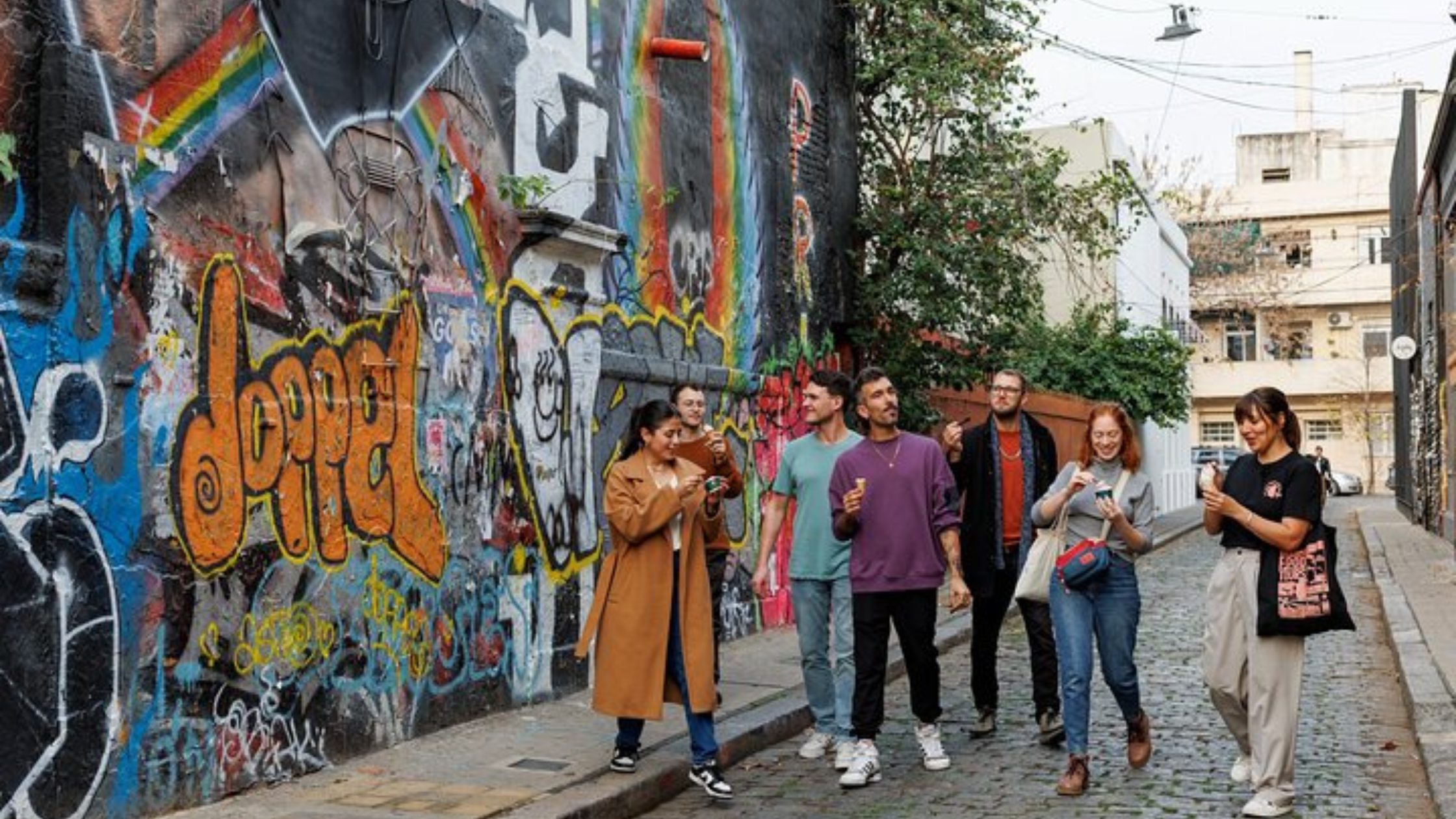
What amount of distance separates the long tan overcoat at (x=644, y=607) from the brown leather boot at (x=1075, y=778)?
1633 mm

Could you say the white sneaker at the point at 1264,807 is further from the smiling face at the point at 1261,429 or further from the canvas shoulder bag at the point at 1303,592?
the smiling face at the point at 1261,429

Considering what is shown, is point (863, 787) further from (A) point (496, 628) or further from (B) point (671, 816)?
(A) point (496, 628)

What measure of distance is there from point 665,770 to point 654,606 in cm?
89

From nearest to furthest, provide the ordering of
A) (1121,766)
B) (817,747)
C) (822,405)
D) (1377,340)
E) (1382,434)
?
(1121,766) < (822,405) < (817,747) < (1377,340) < (1382,434)

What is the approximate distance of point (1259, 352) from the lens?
183 ft

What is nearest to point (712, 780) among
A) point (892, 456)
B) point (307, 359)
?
point (892, 456)

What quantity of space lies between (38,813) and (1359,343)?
55.4 m

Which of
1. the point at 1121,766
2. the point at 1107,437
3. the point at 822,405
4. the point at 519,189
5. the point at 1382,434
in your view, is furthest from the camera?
the point at 1382,434

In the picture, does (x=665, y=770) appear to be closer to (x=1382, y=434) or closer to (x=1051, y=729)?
(x=1051, y=729)

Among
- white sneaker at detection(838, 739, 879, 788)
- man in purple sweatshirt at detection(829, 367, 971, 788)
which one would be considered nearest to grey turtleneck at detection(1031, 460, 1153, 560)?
man in purple sweatshirt at detection(829, 367, 971, 788)

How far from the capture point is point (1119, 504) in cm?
727

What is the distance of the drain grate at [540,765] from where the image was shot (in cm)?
723

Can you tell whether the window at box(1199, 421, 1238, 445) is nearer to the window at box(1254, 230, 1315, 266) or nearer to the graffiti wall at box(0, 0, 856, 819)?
the window at box(1254, 230, 1315, 266)

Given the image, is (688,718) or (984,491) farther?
(984,491)
